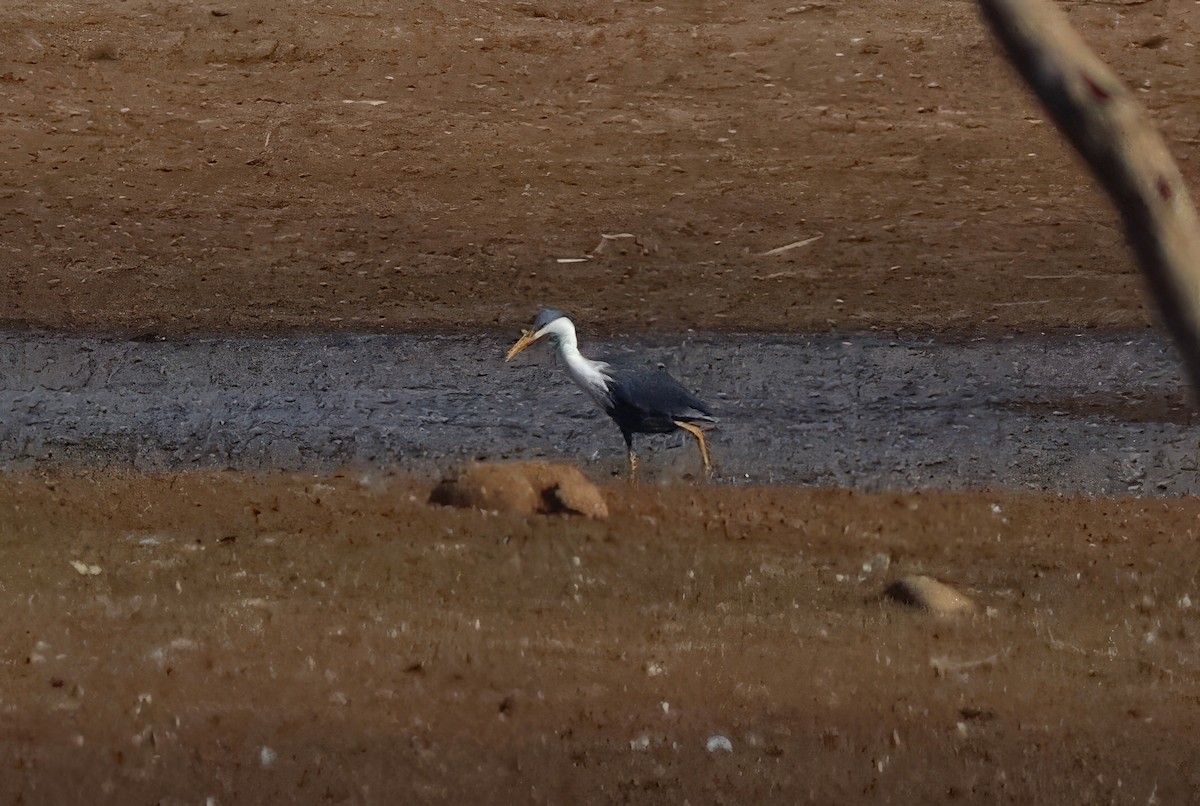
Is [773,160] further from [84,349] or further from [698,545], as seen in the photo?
[698,545]

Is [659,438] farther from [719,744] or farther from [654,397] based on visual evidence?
[719,744]

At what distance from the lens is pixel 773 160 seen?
44.9 ft

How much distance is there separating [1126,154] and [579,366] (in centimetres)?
523

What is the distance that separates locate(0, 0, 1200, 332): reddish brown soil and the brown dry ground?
0.04 metres

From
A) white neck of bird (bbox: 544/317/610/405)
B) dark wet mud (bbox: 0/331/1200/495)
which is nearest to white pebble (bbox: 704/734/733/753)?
white neck of bird (bbox: 544/317/610/405)

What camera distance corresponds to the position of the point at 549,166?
1364 cm

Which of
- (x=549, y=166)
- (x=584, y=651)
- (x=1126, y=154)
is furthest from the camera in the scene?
Result: (x=549, y=166)

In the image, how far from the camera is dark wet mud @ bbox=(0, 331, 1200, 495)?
9.40m

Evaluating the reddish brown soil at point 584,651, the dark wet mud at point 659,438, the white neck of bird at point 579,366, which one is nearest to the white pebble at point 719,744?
the reddish brown soil at point 584,651

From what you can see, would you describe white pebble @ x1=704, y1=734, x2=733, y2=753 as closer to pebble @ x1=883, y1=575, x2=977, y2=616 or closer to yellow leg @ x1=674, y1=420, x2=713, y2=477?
pebble @ x1=883, y1=575, x2=977, y2=616

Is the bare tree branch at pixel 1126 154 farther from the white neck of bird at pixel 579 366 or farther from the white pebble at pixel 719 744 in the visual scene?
the white neck of bird at pixel 579 366

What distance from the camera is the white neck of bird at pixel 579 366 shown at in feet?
27.4

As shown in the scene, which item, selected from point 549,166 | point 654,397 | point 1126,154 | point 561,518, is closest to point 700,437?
point 654,397

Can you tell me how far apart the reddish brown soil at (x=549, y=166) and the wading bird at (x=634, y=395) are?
3.54 m
